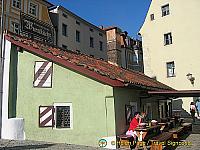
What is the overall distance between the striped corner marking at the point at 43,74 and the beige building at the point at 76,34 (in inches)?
889

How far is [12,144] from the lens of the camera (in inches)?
437

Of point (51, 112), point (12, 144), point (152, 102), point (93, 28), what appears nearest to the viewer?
point (12, 144)

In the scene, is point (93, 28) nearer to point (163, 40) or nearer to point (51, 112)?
point (163, 40)

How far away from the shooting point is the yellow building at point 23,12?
29.4m

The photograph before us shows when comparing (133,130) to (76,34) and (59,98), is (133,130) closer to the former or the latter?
(59,98)

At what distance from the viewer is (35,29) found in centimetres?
3178

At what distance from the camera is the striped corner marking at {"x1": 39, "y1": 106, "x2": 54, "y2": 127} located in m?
12.0

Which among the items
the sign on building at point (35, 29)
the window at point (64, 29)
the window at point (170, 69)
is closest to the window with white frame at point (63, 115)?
the window at point (170, 69)

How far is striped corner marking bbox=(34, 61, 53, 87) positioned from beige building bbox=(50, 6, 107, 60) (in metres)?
22.6

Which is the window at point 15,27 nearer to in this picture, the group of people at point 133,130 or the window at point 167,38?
the window at point 167,38

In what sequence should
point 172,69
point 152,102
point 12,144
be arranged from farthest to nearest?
point 172,69, point 152,102, point 12,144

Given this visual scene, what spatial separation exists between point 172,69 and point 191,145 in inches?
570

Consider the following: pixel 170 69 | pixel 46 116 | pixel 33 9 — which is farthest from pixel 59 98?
pixel 33 9

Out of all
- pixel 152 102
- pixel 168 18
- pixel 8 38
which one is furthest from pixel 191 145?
pixel 168 18
